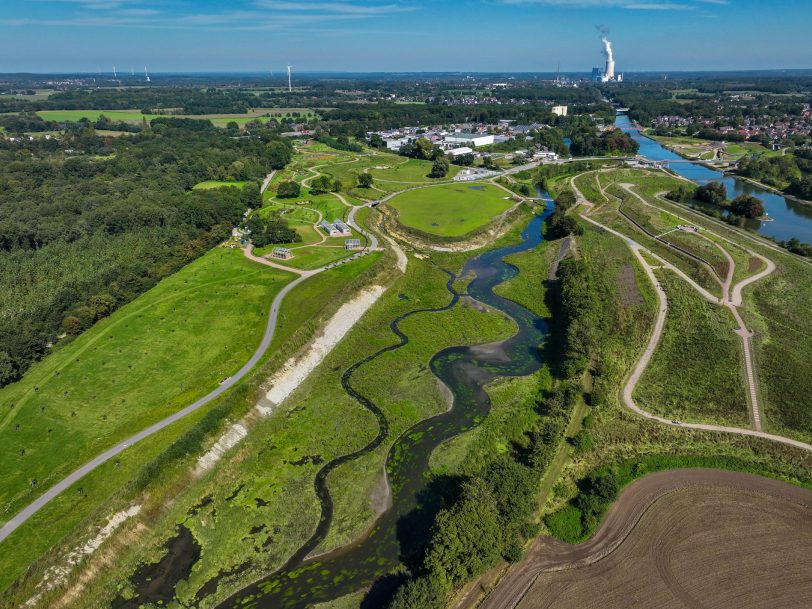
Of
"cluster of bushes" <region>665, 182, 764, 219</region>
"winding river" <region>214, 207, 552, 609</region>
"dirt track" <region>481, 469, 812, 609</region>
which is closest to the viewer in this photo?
"dirt track" <region>481, 469, 812, 609</region>

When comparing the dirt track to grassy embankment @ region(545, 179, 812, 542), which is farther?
grassy embankment @ region(545, 179, 812, 542)

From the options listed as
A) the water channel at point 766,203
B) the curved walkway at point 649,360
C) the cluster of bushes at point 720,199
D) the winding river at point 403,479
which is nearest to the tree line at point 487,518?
the winding river at point 403,479

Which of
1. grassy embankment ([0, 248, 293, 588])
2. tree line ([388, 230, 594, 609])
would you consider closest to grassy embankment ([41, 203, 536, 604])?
grassy embankment ([0, 248, 293, 588])

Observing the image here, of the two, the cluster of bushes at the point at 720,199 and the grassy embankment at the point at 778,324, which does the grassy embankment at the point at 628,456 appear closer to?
the grassy embankment at the point at 778,324

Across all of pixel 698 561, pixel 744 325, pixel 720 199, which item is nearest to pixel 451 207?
pixel 744 325

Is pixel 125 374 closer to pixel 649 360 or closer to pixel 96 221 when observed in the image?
pixel 96 221

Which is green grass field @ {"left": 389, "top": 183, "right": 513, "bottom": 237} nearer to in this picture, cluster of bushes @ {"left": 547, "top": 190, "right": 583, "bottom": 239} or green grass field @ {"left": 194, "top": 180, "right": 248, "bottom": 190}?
cluster of bushes @ {"left": 547, "top": 190, "right": 583, "bottom": 239}

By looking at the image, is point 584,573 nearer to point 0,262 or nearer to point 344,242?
point 344,242
